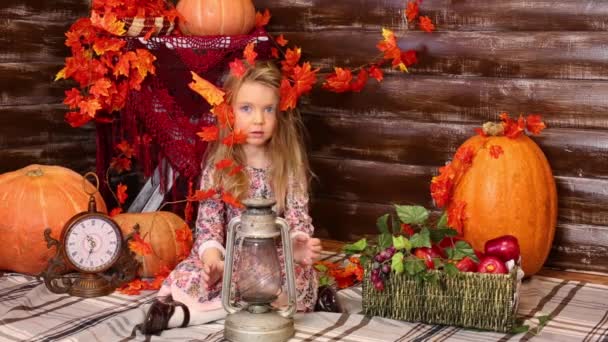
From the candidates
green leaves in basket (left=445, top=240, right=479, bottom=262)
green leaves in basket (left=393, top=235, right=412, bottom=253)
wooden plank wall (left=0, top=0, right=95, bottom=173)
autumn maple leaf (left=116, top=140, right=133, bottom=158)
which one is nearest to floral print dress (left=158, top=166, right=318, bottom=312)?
green leaves in basket (left=393, top=235, right=412, bottom=253)

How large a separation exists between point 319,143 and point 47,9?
3.71 ft

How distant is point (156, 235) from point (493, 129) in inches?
43.9

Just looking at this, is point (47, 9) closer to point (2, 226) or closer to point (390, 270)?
point (2, 226)

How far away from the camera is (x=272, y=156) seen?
279 cm

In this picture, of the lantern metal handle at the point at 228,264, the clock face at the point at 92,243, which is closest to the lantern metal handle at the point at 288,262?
the lantern metal handle at the point at 228,264

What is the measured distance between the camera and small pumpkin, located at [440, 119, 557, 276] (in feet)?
9.39

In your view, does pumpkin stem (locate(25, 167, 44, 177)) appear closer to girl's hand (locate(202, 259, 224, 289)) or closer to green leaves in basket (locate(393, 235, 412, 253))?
girl's hand (locate(202, 259, 224, 289))

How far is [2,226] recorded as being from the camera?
298 centimetres

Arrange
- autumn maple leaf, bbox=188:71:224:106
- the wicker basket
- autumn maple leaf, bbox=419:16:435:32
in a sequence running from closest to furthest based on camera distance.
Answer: the wicker basket → autumn maple leaf, bbox=188:71:224:106 → autumn maple leaf, bbox=419:16:435:32

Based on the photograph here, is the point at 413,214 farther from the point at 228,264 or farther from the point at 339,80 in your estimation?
the point at 339,80

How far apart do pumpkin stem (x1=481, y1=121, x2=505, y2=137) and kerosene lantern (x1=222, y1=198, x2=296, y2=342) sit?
90 centimetres

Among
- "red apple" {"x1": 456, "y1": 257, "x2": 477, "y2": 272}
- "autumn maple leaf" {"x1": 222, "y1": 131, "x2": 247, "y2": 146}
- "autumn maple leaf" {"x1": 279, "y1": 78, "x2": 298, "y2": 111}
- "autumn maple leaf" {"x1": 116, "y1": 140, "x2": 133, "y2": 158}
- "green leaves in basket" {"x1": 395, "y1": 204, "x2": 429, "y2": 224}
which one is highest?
"autumn maple leaf" {"x1": 279, "y1": 78, "x2": 298, "y2": 111}

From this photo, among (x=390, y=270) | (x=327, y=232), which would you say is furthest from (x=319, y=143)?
(x=390, y=270)

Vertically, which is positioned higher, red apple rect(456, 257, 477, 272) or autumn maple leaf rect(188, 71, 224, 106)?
autumn maple leaf rect(188, 71, 224, 106)
